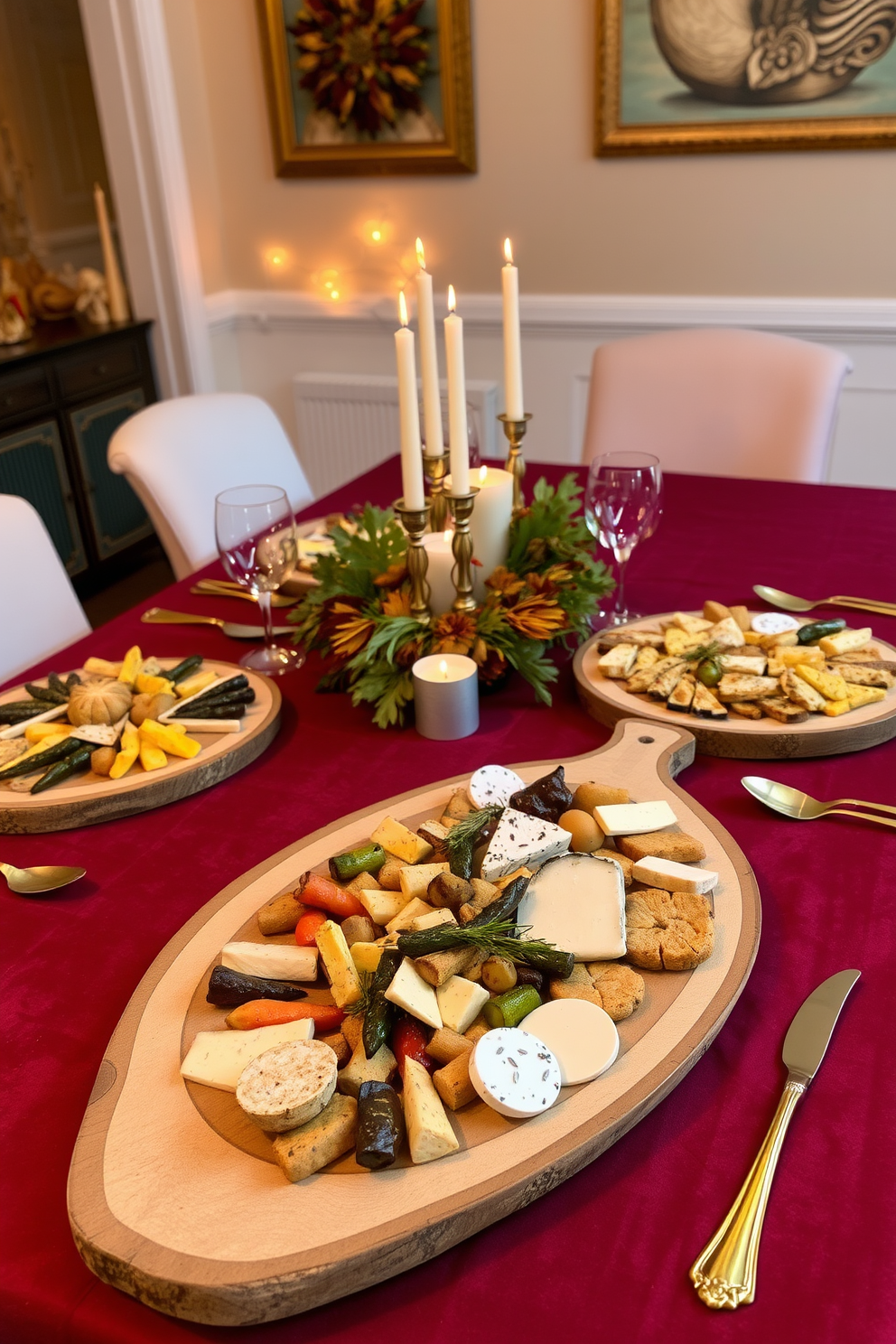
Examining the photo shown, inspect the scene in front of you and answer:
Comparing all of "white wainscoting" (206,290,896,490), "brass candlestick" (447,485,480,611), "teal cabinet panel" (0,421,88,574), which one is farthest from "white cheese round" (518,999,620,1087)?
"teal cabinet panel" (0,421,88,574)

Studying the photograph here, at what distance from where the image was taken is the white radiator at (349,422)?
3.69m

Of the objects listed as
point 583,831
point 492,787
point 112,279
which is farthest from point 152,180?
point 583,831

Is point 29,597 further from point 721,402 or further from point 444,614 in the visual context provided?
point 721,402

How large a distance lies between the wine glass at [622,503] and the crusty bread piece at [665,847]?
509 millimetres

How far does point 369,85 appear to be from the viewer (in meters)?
3.31

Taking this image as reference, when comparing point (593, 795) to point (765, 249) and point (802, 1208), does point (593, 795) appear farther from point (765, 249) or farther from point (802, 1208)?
point (765, 249)

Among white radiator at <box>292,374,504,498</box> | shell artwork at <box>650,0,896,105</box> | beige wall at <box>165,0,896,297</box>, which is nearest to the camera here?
shell artwork at <box>650,0,896,105</box>

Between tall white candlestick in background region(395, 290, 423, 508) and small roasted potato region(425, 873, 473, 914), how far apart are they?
470 mm

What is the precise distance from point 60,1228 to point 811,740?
0.83m

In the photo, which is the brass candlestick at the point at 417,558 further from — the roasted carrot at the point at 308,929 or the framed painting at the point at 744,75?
the framed painting at the point at 744,75

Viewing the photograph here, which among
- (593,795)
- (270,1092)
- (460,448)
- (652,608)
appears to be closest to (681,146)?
(652,608)

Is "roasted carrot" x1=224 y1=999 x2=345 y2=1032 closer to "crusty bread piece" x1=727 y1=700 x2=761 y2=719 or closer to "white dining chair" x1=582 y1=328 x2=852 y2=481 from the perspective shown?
"crusty bread piece" x1=727 y1=700 x2=761 y2=719

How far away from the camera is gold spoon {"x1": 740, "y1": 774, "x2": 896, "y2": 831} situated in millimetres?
1076

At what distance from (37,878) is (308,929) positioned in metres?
0.32
